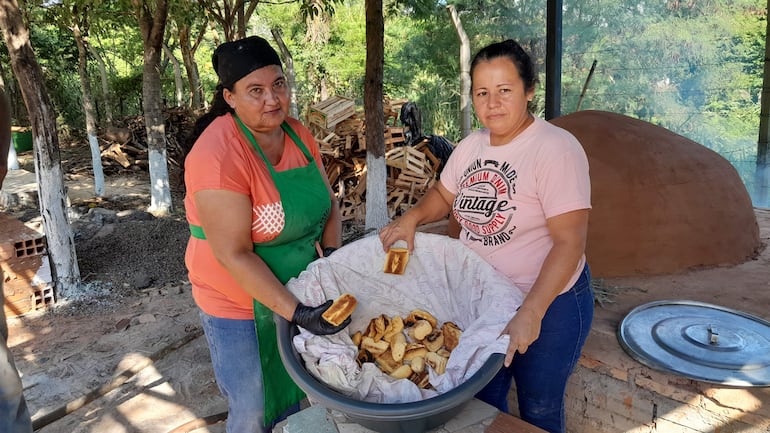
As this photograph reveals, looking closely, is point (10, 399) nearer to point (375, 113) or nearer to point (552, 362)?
→ point (552, 362)

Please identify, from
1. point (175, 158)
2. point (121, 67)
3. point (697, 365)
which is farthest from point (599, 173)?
point (121, 67)

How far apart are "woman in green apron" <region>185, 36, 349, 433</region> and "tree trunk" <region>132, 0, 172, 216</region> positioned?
5.87 metres

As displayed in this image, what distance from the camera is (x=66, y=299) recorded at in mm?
4664

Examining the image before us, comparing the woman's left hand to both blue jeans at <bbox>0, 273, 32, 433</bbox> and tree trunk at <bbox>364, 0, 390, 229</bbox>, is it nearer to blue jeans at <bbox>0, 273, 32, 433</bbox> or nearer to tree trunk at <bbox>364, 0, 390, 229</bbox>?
blue jeans at <bbox>0, 273, 32, 433</bbox>

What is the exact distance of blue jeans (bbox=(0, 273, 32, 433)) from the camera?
164 cm

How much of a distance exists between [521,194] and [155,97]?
696cm

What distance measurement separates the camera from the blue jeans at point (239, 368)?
1.62 meters

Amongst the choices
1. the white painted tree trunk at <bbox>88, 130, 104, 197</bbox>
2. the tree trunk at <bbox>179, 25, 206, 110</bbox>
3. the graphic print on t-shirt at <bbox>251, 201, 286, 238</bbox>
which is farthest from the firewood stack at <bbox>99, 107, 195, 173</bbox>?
the graphic print on t-shirt at <bbox>251, 201, 286, 238</bbox>

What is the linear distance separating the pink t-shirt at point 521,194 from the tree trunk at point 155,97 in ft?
20.7

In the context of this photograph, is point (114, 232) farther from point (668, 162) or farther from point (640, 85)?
point (640, 85)

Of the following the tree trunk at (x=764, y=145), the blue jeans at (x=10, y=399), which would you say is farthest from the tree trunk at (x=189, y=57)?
the blue jeans at (x=10, y=399)

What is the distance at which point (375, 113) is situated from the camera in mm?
5363

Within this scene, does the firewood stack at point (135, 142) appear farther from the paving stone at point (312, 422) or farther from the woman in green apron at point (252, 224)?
the paving stone at point (312, 422)

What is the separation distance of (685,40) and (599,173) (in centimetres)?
581
